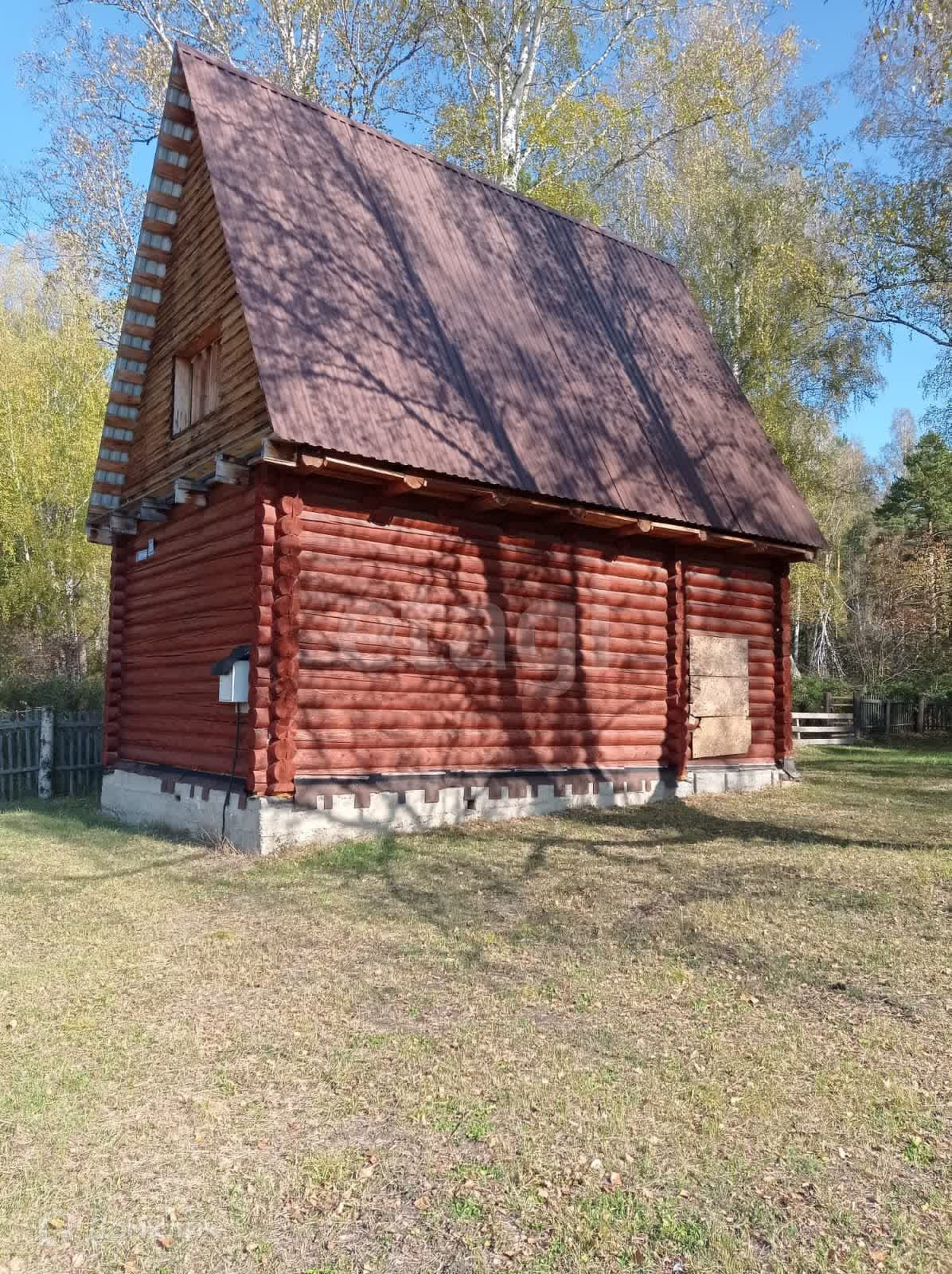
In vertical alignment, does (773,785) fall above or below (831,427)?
below

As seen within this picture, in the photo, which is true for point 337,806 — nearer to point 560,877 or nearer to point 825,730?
point 560,877

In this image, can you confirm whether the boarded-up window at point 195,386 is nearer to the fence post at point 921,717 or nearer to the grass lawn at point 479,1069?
the grass lawn at point 479,1069

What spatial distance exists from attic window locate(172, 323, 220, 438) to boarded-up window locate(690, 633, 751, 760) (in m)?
7.28

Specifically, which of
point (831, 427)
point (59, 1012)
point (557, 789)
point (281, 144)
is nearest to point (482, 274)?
point (281, 144)

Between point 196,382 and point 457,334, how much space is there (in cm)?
344

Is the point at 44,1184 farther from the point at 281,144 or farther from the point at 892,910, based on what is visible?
the point at 281,144

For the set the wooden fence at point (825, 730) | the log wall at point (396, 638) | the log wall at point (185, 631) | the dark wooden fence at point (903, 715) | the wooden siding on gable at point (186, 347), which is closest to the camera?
the log wall at point (396, 638)

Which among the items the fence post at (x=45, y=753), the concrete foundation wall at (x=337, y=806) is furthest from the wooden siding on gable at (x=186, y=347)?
the fence post at (x=45, y=753)

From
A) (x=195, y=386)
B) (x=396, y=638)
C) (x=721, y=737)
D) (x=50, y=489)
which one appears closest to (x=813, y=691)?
(x=721, y=737)

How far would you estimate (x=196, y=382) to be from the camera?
12.2 m

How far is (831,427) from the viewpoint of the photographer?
27.9 meters

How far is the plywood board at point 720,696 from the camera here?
43.9 ft

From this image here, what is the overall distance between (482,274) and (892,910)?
32.0 feet

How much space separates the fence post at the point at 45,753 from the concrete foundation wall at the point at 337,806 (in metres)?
1.98
